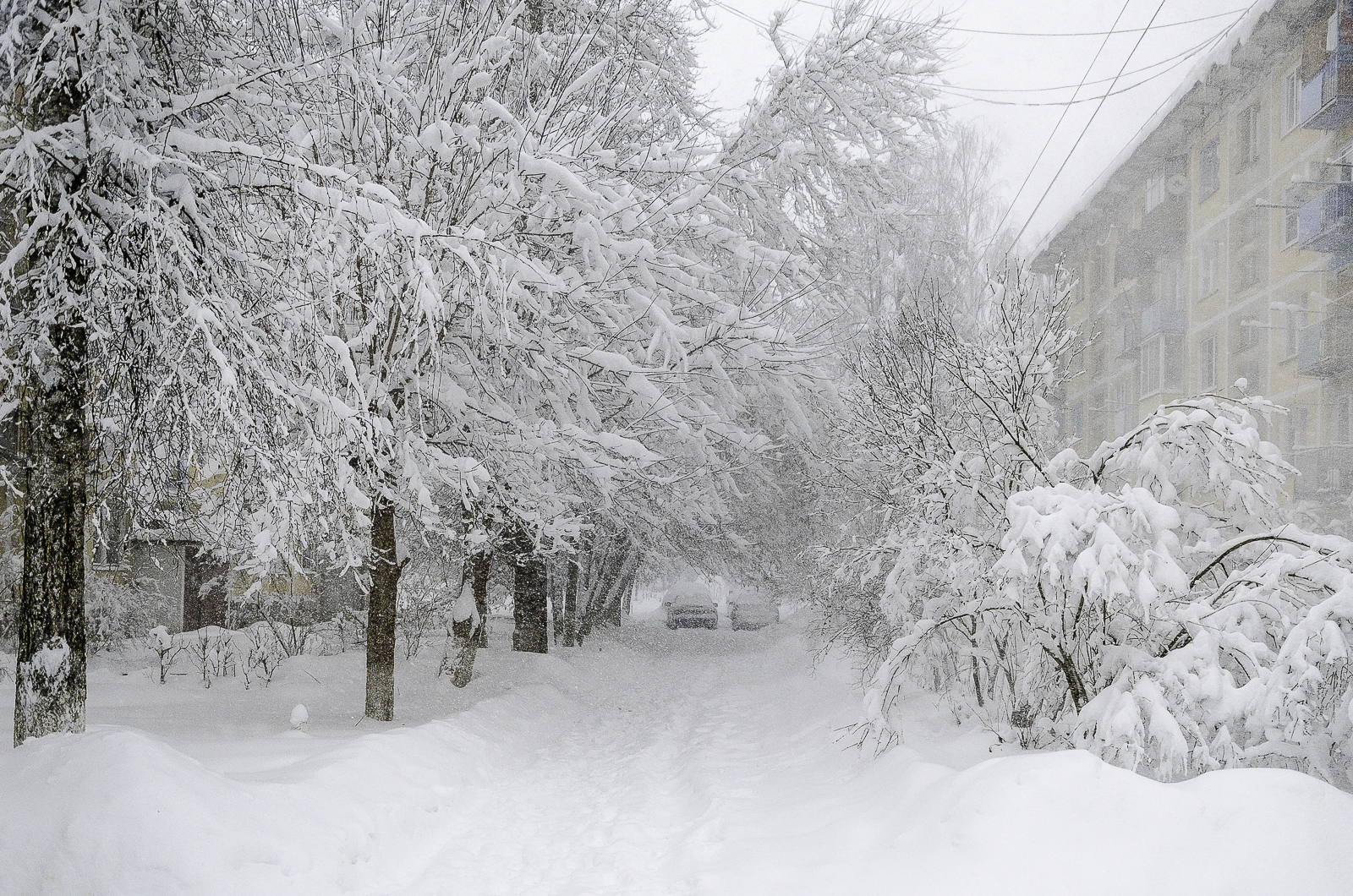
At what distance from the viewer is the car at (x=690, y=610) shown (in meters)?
32.9

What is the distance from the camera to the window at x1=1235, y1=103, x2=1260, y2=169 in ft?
30.6

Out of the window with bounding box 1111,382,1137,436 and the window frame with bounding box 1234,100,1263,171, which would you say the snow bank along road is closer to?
the window with bounding box 1111,382,1137,436

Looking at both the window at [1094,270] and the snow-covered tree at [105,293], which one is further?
the window at [1094,270]

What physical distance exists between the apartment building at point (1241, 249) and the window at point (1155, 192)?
2 centimetres

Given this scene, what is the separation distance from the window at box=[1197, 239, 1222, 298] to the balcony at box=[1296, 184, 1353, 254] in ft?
10.3

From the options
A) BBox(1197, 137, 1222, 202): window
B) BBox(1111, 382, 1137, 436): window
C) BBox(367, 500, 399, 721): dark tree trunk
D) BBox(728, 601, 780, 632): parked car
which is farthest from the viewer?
BBox(728, 601, 780, 632): parked car

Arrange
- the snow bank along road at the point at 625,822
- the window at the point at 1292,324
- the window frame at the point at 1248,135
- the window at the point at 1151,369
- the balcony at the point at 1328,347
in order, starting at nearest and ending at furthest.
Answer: the snow bank along road at the point at 625,822 → the balcony at the point at 1328,347 → the window at the point at 1292,324 → the window frame at the point at 1248,135 → the window at the point at 1151,369

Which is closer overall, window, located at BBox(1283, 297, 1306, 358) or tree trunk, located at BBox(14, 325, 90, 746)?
tree trunk, located at BBox(14, 325, 90, 746)

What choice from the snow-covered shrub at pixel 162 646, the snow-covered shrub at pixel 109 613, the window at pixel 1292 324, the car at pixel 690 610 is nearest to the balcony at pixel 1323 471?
the window at pixel 1292 324

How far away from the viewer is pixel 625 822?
20.9 feet

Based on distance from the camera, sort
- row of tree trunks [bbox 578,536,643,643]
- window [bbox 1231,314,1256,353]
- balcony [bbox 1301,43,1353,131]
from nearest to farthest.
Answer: balcony [bbox 1301,43,1353,131]
window [bbox 1231,314,1256,353]
row of tree trunks [bbox 578,536,643,643]

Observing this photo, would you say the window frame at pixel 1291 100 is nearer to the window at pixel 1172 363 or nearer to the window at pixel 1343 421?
the window at pixel 1343 421

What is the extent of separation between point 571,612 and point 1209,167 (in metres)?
15.6

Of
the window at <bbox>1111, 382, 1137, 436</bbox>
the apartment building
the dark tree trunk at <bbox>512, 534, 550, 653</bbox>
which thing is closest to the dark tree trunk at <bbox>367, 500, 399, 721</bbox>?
the dark tree trunk at <bbox>512, 534, 550, 653</bbox>
